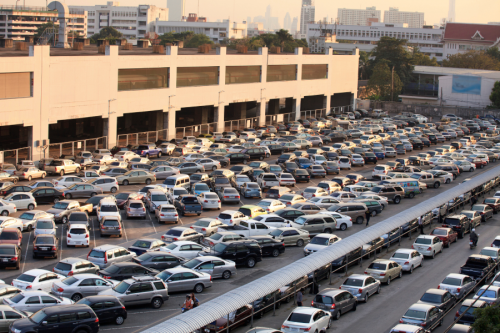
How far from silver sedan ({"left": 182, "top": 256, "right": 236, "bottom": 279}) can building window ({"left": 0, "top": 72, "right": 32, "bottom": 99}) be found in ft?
104

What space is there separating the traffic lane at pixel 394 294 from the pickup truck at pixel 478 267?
1254 mm

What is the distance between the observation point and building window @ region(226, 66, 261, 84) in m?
79.6

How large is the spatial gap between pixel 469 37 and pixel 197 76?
13424 cm

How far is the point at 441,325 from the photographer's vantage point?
983 inches

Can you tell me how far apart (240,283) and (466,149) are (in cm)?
4659

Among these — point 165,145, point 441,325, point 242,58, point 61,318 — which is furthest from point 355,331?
point 242,58

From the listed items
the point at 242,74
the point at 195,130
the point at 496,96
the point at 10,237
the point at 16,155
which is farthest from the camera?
the point at 496,96

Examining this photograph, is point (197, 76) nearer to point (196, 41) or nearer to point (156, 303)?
point (156, 303)

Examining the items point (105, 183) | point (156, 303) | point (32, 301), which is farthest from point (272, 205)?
point (32, 301)

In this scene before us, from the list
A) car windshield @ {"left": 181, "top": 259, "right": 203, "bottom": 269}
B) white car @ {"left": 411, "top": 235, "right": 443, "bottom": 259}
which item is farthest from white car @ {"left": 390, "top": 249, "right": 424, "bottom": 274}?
car windshield @ {"left": 181, "top": 259, "right": 203, "bottom": 269}

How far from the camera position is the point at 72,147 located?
2299 inches

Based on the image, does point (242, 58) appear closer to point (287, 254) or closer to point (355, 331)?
point (287, 254)

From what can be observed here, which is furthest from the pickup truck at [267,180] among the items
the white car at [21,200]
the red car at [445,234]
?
the white car at [21,200]

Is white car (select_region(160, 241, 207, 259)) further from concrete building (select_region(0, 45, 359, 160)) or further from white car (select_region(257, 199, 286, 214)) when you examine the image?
concrete building (select_region(0, 45, 359, 160))
